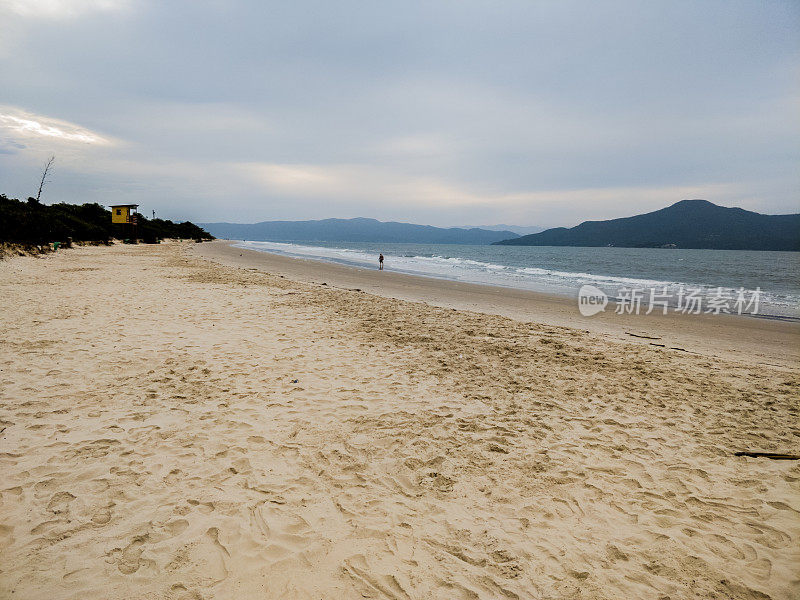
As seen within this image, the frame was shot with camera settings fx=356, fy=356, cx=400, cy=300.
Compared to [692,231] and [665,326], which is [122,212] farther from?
[692,231]

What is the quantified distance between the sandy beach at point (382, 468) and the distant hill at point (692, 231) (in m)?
141

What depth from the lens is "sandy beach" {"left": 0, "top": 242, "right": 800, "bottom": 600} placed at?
8.77ft

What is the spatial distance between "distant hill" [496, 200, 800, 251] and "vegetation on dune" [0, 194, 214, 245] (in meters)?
149

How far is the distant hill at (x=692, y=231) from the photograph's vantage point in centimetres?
11081

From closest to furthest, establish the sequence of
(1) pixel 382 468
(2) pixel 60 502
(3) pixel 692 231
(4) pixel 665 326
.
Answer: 1. (2) pixel 60 502
2. (1) pixel 382 468
3. (4) pixel 665 326
4. (3) pixel 692 231

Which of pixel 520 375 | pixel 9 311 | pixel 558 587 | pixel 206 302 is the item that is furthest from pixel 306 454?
pixel 9 311

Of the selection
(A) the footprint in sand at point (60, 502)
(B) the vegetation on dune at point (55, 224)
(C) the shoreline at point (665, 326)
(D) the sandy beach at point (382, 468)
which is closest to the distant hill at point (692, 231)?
(C) the shoreline at point (665, 326)

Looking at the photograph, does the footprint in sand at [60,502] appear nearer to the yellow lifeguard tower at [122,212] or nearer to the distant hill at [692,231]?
the yellow lifeguard tower at [122,212]

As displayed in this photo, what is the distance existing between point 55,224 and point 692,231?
17437cm

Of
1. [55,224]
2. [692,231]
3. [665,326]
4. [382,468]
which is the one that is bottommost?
[382,468]

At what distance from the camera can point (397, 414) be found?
5.05m

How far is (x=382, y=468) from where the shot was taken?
393cm

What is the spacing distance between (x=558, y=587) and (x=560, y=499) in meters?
1.01

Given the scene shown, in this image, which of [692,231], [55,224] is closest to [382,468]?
[55,224]
